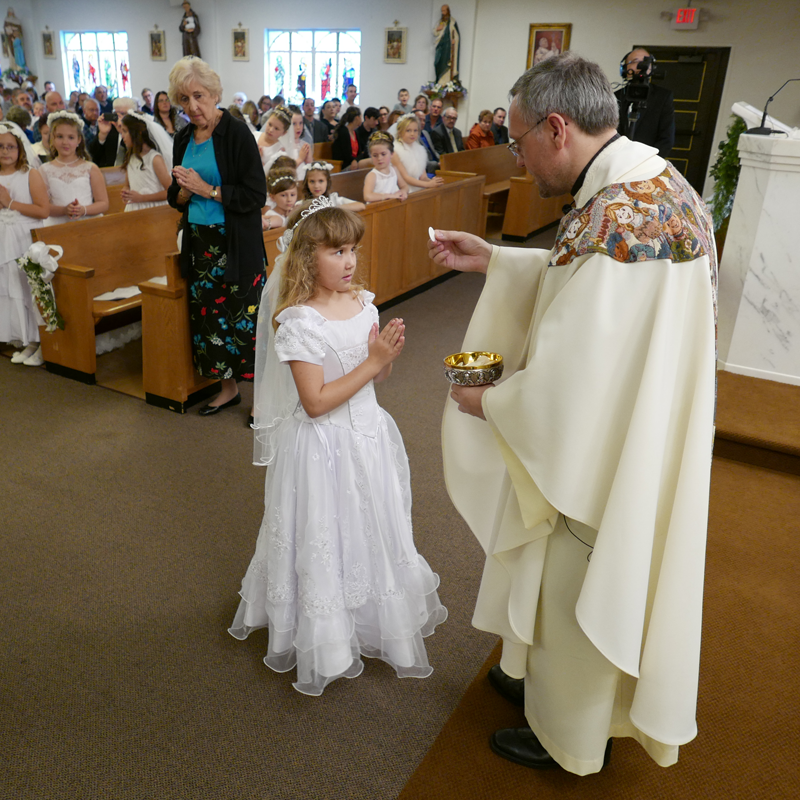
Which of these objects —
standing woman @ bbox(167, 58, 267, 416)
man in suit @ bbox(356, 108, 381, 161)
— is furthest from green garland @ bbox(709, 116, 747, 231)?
man in suit @ bbox(356, 108, 381, 161)

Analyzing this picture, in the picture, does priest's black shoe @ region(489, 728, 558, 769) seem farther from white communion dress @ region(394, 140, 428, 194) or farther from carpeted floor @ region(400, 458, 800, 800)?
white communion dress @ region(394, 140, 428, 194)

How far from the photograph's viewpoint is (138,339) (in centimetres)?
552

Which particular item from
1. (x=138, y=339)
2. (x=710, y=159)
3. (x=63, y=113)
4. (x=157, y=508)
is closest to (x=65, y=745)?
(x=157, y=508)

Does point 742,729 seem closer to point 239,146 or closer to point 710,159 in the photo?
point 239,146

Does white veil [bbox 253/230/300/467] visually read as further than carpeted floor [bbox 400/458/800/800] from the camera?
Yes

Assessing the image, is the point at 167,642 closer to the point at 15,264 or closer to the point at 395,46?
the point at 15,264

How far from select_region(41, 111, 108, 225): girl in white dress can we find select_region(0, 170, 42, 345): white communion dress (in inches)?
7.0

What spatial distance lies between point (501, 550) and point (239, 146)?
9.09 ft

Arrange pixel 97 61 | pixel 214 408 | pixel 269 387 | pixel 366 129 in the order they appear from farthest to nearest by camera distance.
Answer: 1. pixel 97 61
2. pixel 366 129
3. pixel 214 408
4. pixel 269 387

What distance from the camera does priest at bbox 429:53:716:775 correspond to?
4.82 ft

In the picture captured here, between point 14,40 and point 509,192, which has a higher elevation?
point 14,40

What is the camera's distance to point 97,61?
17.6 metres

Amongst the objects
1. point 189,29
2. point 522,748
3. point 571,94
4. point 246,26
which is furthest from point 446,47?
point 522,748

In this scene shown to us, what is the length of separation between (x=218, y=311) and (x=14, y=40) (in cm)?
1835
